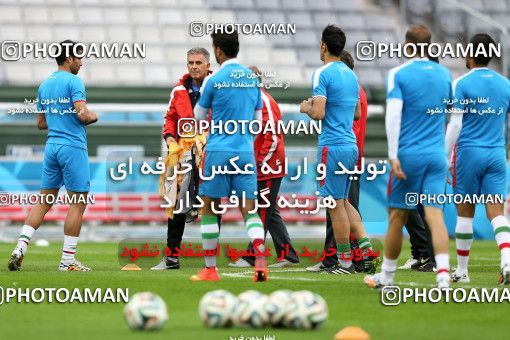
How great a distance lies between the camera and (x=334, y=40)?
1142 centimetres

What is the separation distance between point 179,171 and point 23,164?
32.0 ft

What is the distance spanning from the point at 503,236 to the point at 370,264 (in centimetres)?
195

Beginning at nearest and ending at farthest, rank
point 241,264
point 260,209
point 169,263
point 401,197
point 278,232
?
point 401,197 < point 169,263 < point 260,209 < point 241,264 < point 278,232

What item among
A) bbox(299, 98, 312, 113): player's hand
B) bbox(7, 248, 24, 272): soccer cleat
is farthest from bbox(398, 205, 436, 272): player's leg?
bbox(7, 248, 24, 272): soccer cleat

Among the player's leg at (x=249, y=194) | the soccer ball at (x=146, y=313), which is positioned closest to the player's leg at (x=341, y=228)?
the player's leg at (x=249, y=194)

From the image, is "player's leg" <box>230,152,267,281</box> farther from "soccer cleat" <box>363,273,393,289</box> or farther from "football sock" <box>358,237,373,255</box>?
"football sock" <box>358,237,373,255</box>

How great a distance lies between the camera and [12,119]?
1014 inches

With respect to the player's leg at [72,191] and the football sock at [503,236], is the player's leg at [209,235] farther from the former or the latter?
the football sock at [503,236]

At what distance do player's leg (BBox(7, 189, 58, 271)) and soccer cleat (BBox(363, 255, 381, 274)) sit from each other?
3.19 m

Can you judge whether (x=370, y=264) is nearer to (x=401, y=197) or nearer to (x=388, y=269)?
(x=388, y=269)

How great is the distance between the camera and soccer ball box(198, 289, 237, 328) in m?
7.28

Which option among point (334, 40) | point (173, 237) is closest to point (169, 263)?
point (173, 237)

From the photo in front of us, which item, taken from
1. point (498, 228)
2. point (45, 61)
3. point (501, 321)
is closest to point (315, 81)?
point (498, 228)

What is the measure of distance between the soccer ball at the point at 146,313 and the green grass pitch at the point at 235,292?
0.08m
